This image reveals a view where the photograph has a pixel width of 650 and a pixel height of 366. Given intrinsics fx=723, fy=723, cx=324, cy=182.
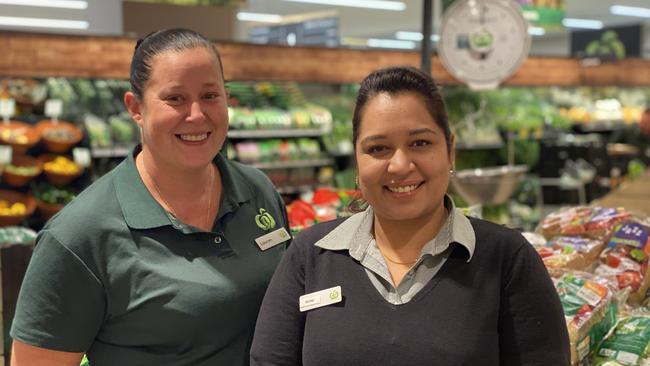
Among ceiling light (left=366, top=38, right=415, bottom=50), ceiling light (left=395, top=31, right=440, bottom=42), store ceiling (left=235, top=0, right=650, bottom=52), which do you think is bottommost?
ceiling light (left=366, top=38, right=415, bottom=50)

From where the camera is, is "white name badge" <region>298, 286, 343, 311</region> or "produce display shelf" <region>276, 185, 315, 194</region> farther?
"produce display shelf" <region>276, 185, 315, 194</region>

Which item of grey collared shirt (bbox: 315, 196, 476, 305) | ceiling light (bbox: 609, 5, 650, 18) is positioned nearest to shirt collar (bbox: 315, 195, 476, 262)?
grey collared shirt (bbox: 315, 196, 476, 305)

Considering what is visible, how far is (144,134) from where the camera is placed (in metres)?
1.91

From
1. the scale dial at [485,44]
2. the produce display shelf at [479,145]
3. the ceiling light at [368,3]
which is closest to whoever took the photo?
the scale dial at [485,44]

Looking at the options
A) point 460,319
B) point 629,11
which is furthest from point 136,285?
point 629,11

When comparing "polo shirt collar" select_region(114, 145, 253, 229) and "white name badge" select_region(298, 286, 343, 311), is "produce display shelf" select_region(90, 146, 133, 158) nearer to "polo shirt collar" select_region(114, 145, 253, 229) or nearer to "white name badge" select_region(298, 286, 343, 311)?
"polo shirt collar" select_region(114, 145, 253, 229)

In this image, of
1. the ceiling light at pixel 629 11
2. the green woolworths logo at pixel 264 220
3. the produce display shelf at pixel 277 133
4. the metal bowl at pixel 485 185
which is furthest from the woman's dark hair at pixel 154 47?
the ceiling light at pixel 629 11

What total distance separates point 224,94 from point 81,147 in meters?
4.61

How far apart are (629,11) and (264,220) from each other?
678 inches

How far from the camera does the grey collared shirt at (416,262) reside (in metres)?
1.53

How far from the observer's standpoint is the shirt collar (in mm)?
1543

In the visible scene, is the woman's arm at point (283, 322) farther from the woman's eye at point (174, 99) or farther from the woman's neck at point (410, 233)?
the woman's eye at point (174, 99)

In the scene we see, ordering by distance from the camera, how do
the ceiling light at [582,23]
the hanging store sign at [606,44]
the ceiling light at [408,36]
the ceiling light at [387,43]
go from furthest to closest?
1. the ceiling light at [387,43]
2. the ceiling light at [408,36]
3. the ceiling light at [582,23]
4. the hanging store sign at [606,44]

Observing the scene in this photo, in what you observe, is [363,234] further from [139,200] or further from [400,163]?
[139,200]
